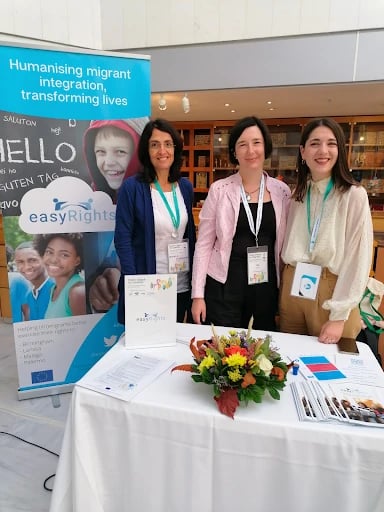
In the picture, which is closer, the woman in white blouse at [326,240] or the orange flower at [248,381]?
the orange flower at [248,381]

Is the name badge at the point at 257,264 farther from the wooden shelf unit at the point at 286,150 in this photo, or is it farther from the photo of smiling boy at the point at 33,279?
the wooden shelf unit at the point at 286,150

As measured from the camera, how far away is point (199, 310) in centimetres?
172

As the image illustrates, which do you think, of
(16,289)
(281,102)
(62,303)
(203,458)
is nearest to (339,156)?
(203,458)

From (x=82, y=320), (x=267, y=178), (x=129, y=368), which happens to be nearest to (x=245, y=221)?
(x=267, y=178)

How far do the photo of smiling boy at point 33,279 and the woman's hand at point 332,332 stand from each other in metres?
1.52

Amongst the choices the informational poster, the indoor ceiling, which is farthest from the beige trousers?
the indoor ceiling

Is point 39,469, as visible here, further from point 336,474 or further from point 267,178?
point 267,178

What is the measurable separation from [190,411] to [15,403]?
5.70 feet

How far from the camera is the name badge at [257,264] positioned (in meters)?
1.66

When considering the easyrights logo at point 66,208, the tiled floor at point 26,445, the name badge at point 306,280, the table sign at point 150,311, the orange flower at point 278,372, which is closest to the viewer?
the orange flower at point 278,372

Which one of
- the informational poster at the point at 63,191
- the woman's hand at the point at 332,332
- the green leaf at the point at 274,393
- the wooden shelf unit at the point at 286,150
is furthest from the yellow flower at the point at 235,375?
the wooden shelf unit at the point at 286,150

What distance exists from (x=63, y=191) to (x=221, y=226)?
96 cm

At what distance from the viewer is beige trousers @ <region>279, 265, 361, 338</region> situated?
4.96 ft

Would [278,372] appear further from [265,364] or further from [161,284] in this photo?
[161,284]
